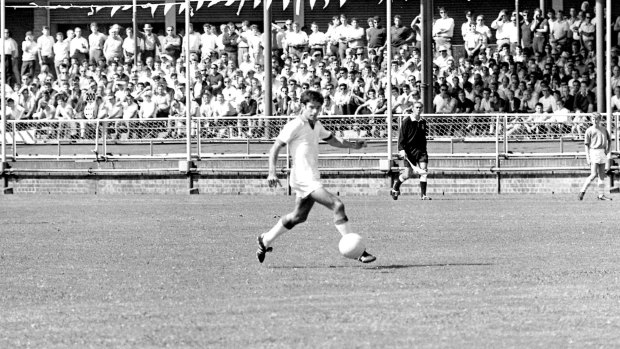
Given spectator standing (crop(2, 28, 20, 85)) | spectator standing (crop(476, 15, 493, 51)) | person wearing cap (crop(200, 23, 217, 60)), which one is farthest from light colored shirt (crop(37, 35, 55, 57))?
spectator standing (crop(476, 15, 493, 51))

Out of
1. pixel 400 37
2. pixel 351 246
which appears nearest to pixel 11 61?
pixel 400 37

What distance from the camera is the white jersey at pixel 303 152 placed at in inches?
631

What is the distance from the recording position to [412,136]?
29.7 meters

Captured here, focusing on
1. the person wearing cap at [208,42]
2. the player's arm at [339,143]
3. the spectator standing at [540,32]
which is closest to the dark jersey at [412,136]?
the spectator standing at [540,32]

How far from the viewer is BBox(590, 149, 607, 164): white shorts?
29656 millimetres

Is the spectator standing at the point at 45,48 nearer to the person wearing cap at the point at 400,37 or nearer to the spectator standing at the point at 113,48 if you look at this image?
the spectator standing at the point at 113,48

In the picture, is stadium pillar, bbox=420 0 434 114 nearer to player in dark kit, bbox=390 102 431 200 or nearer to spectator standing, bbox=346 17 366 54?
player in dark kit, bbox=390 102 431 200

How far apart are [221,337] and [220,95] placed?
2569 centimetres

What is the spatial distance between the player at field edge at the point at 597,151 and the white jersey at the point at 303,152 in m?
14.3

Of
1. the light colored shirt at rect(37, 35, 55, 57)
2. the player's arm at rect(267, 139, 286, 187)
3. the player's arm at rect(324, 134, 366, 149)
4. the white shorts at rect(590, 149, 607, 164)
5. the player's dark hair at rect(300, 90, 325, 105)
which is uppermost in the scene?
the light colored shirt at rect(37, 35, 55, 57)

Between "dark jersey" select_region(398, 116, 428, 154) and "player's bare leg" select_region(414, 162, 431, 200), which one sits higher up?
"dark jersey" select_region(398, 116, 428, 154)

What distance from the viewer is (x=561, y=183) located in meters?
32.3

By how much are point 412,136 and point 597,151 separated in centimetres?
360

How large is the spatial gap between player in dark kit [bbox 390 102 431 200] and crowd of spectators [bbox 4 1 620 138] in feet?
11.2
